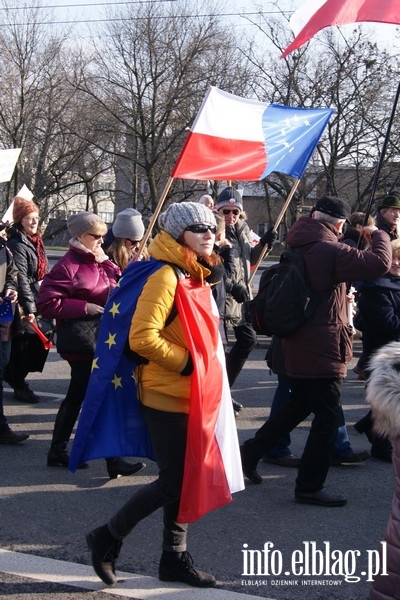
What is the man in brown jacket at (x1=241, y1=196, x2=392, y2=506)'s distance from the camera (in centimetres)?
495

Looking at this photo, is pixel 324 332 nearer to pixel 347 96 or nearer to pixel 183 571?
pixel 183 571

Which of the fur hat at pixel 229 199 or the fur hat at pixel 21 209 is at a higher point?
the fur hat at pixel 229 199

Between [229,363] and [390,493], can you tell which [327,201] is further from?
[229,363]

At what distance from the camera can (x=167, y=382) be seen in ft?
12.8

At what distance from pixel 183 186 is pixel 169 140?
4710 mm

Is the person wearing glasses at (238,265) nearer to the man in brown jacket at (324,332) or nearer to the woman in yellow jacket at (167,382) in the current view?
the man in brown jacket at (324,332)

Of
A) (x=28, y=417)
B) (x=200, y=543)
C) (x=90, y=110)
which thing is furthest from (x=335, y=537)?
(x=90, y=110)

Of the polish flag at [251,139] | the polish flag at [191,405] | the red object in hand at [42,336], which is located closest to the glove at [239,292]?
the polish flag at [251,139]

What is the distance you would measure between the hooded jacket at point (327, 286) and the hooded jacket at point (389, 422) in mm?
1566

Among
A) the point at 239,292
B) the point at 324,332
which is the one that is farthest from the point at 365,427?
the point at 324,332

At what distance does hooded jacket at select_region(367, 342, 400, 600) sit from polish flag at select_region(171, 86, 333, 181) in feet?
12.8

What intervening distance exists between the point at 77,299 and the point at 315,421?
182 centimetres

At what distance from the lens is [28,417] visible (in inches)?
286

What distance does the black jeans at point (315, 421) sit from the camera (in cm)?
508
